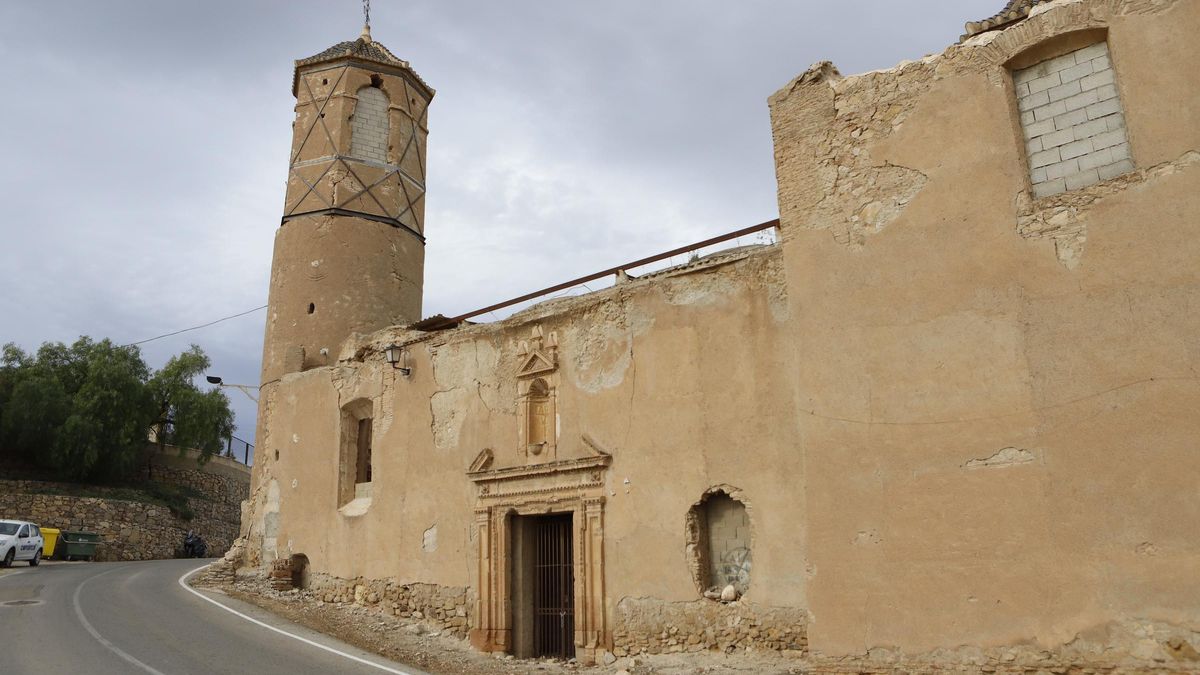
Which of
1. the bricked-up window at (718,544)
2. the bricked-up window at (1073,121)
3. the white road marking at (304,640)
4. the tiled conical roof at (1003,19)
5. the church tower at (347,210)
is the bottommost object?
the white road marking at (304,640)

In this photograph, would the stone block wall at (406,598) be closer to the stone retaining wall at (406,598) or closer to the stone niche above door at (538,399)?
the stone retaining wall at (406,598)

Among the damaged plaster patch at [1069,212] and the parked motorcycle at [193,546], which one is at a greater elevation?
the damaged plaster patch at [1069,212]

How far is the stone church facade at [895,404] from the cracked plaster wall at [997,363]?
0.02 m

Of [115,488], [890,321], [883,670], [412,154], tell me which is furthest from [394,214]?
[115,488]

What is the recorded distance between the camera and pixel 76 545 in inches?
917

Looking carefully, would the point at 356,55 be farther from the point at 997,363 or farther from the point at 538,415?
the point at 997,363

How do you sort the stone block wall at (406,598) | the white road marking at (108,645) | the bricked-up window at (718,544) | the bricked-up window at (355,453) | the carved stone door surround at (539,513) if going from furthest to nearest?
the bricked-up window at (355,453), the stone block wall at (406,598), the carved stone door surround at (539,513), the bricked-up window at (718,544), the white road marking at (108,645)

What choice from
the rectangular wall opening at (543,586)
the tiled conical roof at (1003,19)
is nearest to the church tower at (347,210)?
the rectangular wall opening at (543,586)

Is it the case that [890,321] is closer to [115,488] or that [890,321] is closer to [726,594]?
[726,594]

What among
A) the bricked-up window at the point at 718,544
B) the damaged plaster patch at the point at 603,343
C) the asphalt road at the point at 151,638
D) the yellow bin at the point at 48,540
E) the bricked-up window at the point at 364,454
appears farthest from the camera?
the yellow bin at the point at 48,540

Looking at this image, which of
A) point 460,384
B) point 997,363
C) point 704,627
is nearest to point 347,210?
point 460,384

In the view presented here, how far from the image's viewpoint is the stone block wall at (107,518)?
2548cm

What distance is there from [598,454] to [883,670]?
4542 millimetres

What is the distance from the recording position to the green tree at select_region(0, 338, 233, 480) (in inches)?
1077
